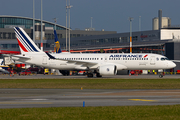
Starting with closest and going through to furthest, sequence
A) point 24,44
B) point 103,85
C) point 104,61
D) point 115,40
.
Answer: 1. point 103,85
2. point 104,61
3. point 24,44
4. point 115,40

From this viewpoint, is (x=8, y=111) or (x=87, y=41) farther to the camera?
(x=87, y=41)

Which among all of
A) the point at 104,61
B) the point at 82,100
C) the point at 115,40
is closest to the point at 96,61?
the point at 104,61

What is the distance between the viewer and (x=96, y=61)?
54.2 meters

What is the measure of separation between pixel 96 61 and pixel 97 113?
38.4m

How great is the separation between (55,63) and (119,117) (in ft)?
141

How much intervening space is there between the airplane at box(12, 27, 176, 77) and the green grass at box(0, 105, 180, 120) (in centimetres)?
3327

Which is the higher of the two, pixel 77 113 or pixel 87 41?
pixel 87 41

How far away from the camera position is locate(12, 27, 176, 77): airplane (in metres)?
52.1

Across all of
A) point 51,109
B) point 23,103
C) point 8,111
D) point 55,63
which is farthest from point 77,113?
point 55,63

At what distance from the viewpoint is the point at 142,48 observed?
96438 mm

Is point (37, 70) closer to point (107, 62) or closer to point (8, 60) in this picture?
point (8, 60)

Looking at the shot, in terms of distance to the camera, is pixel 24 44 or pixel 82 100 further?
pixel 24 44

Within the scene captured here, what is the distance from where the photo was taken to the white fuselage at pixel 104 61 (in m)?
52.2

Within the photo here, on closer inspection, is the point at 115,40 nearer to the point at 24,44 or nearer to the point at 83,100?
the point at 24,44
